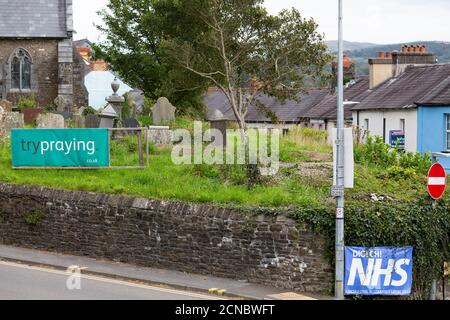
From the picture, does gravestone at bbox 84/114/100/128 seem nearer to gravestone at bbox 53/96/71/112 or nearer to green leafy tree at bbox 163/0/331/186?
green leafy tree at bbox 163/0/331/186

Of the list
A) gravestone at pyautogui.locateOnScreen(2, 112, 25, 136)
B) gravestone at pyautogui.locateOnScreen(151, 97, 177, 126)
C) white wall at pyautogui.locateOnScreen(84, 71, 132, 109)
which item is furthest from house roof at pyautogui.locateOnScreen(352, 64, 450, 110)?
white wall at pyautogui.locateOnScreen(84, 71, 132, 109)

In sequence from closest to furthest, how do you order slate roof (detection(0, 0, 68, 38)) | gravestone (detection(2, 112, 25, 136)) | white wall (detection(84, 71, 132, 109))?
gravestone (detection(2, 112, 25, 136))
slate roof (detection(0, 0, 68, 38))
white wall (detection(84, 71, 132, 109))

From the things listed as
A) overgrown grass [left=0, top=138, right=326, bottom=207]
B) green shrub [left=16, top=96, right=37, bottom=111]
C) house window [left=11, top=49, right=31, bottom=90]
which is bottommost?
overgrown grass [left=0, top=138, right=326, bottom=207]

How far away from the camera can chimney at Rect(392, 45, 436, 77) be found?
45.9 m

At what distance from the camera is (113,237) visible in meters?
20.4

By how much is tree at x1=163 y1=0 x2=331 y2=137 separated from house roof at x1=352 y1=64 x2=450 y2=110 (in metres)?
5.62

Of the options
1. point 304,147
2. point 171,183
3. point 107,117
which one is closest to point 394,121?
point 304,147

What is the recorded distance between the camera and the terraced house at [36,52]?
44812mm

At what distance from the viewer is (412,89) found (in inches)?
1590

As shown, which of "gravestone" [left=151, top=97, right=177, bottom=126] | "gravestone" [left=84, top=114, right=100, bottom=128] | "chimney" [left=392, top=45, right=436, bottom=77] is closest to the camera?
"gravestone" [left=84, top=114, right=100, bottom=128]

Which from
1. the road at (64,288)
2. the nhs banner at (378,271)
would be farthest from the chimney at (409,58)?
the road at (64,288)

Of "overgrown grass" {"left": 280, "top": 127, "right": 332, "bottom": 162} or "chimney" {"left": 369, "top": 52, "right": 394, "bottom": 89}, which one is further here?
"chimney" {"left": 369, "top": 52, "right": 394, "bottom": 89}

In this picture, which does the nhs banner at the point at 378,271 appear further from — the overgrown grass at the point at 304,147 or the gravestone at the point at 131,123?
the gravestone at the point at 131,123

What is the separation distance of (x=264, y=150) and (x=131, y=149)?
13.1ft
